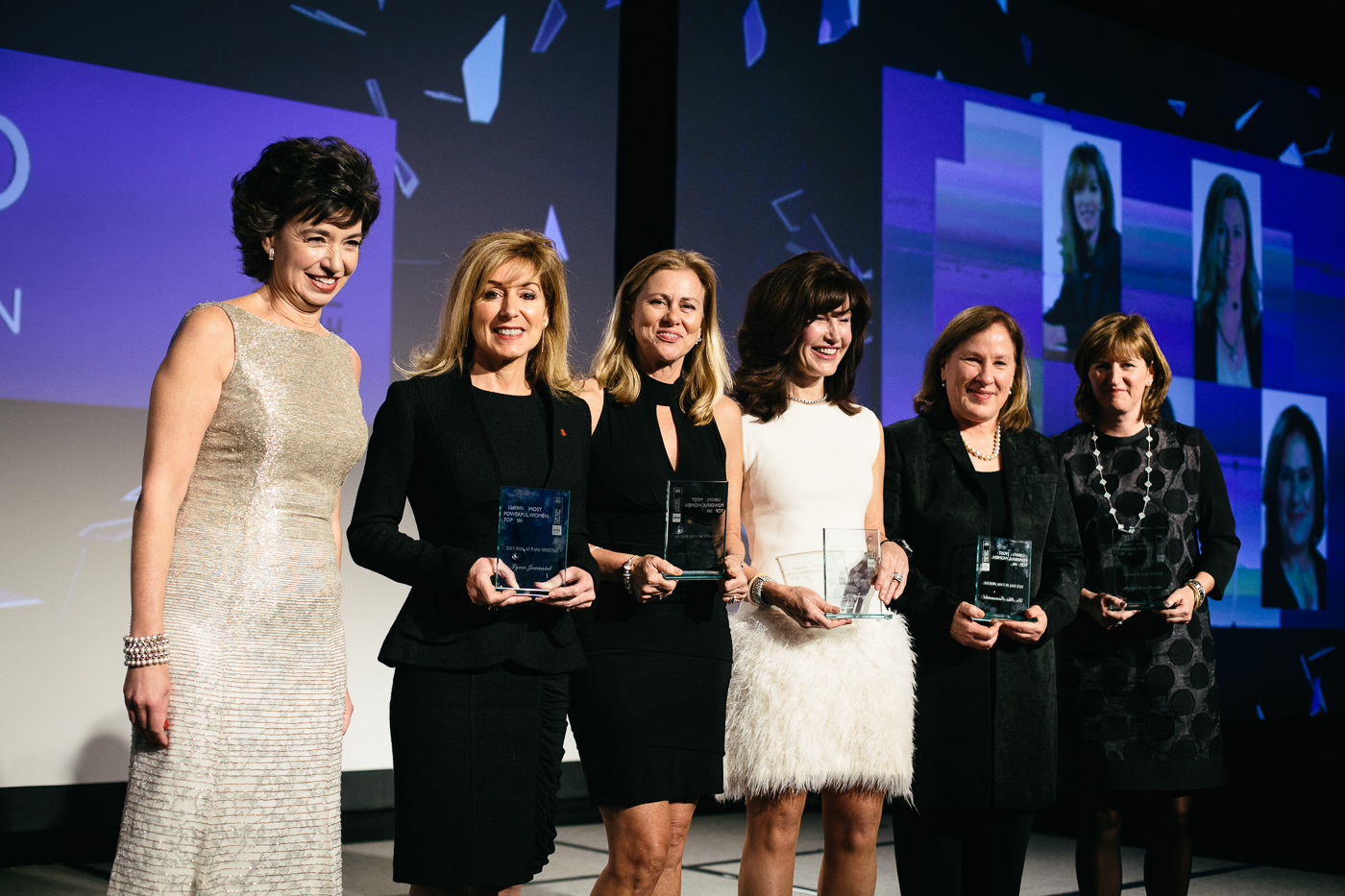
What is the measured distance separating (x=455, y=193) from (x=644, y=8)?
1.14 meters

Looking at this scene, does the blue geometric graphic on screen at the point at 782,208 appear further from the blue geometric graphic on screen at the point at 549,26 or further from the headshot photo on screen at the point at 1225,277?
the headshot photo on screen at the point at 1225,277

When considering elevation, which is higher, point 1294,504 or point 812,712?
point 1294,504

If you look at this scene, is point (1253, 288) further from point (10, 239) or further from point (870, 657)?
point (10, 239)

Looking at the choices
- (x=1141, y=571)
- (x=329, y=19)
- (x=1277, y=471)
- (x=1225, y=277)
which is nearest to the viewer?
(x=1141, y=571)

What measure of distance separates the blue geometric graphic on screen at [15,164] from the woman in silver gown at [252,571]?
7.64ft

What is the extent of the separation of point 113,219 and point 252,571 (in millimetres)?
2634

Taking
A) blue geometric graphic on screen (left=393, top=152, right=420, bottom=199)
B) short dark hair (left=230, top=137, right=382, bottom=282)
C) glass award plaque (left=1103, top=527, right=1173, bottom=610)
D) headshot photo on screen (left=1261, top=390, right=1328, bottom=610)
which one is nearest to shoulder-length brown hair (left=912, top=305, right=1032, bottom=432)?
glass award plaque (left=1103, top=527, right=1173, bottom=610)

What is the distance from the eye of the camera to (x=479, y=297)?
208 centimetres

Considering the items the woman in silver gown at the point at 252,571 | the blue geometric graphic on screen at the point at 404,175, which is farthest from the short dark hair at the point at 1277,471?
the woman in silver gown at the point at 252,571

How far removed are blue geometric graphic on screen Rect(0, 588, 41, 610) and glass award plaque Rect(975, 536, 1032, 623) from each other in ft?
9.59

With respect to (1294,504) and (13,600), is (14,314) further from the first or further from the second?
(1294,504)

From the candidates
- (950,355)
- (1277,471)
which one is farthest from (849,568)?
(1277,471)

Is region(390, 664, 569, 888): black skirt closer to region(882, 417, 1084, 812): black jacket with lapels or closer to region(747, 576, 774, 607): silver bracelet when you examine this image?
region(747, 576, 774, 607): silver bracelet

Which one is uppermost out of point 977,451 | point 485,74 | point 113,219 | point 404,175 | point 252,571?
point 485,74
